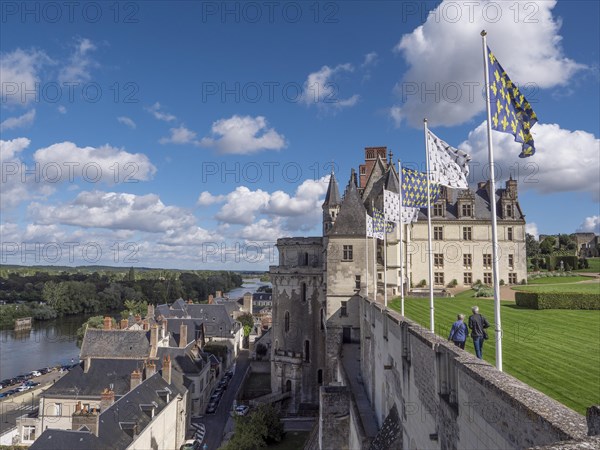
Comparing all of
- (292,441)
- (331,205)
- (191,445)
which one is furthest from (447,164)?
(191,445)

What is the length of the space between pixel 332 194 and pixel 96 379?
2468cm

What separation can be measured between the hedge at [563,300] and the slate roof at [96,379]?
1155 inches

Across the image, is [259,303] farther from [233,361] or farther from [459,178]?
[459,178]

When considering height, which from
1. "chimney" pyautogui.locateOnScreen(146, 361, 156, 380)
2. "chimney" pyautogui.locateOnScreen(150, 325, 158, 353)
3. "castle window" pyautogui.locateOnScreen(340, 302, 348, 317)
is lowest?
"chimney" pyautogui.locateOnScreen(146, 361, 156, 380)

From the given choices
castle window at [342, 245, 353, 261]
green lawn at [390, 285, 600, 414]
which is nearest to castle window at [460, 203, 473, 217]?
green lawn at [390, 285, 600, 414]

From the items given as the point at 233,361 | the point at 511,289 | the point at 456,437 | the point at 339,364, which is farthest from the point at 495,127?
the point at 233,361

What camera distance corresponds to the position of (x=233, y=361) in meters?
60.9

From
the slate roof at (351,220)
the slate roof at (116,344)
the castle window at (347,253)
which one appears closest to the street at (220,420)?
the slate roof at (116,344)

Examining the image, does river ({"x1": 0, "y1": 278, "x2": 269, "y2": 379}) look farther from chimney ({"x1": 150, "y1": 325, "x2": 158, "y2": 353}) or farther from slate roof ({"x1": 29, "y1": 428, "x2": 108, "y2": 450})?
slate roof ({"x1": 29, "y1": 428, "x2": 108, "y2": 450})

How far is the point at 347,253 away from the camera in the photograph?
27531 mm

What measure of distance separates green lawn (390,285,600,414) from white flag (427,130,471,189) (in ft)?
18.0

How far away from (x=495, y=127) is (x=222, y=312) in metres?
59.7

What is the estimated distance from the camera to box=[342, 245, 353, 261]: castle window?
27484 millimetres

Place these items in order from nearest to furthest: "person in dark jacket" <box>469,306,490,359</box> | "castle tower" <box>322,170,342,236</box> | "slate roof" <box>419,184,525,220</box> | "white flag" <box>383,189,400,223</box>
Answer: "person in dark jacket" <box>469,306,490,359</box>, "white flag" <box>383,189,400,223</box>, "castle tower" <box>322,170,342,236</box>, "slate roof" <box>419,184,525,220</box>
